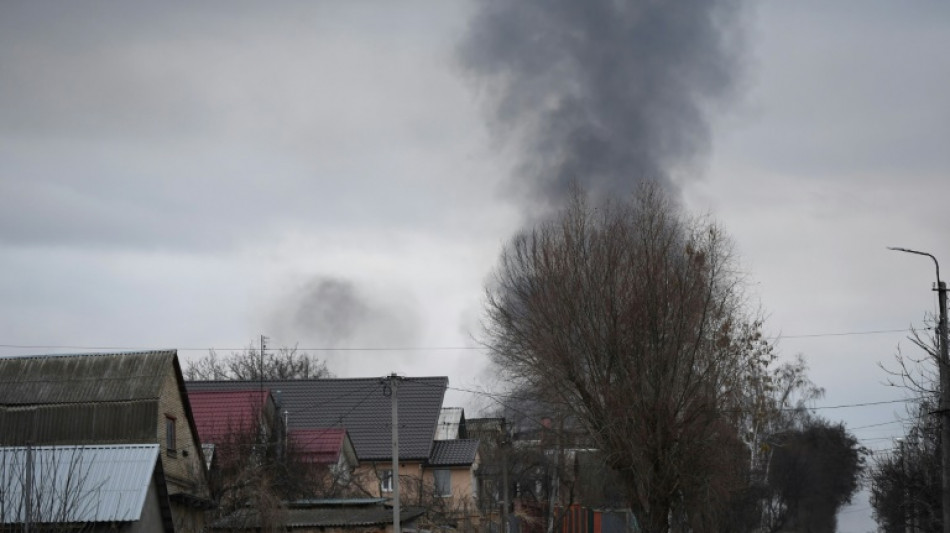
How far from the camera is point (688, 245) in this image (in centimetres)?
3741

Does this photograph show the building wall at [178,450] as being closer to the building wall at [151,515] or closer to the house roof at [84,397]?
the house roof at [84,397]

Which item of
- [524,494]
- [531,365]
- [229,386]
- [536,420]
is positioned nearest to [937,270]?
[531,365]

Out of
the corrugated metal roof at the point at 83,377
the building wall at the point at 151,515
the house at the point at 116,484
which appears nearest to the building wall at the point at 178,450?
the corrugated metal roof at the point at 83,377

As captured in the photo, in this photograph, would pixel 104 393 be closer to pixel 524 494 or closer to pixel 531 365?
pixel 531 365

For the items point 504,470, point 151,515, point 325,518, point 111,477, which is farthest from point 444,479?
point 111,477

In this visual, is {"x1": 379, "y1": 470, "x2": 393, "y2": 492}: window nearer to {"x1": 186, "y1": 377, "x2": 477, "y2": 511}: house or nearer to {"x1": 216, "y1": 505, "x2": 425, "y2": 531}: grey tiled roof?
{"x1": 186, "y1": 377, "x2": 477, "y2": 511}: house

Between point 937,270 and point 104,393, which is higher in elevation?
point 937,270

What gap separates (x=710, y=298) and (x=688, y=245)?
74.2 inches

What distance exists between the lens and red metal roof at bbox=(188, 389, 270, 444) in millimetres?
45719

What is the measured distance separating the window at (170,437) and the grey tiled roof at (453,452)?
78.1ft

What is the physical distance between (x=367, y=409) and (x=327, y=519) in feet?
83.4

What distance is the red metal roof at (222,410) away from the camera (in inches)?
1800

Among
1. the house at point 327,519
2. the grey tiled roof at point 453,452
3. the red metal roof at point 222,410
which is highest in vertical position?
the red metal roof at point 222,410

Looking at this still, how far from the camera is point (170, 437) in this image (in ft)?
113
